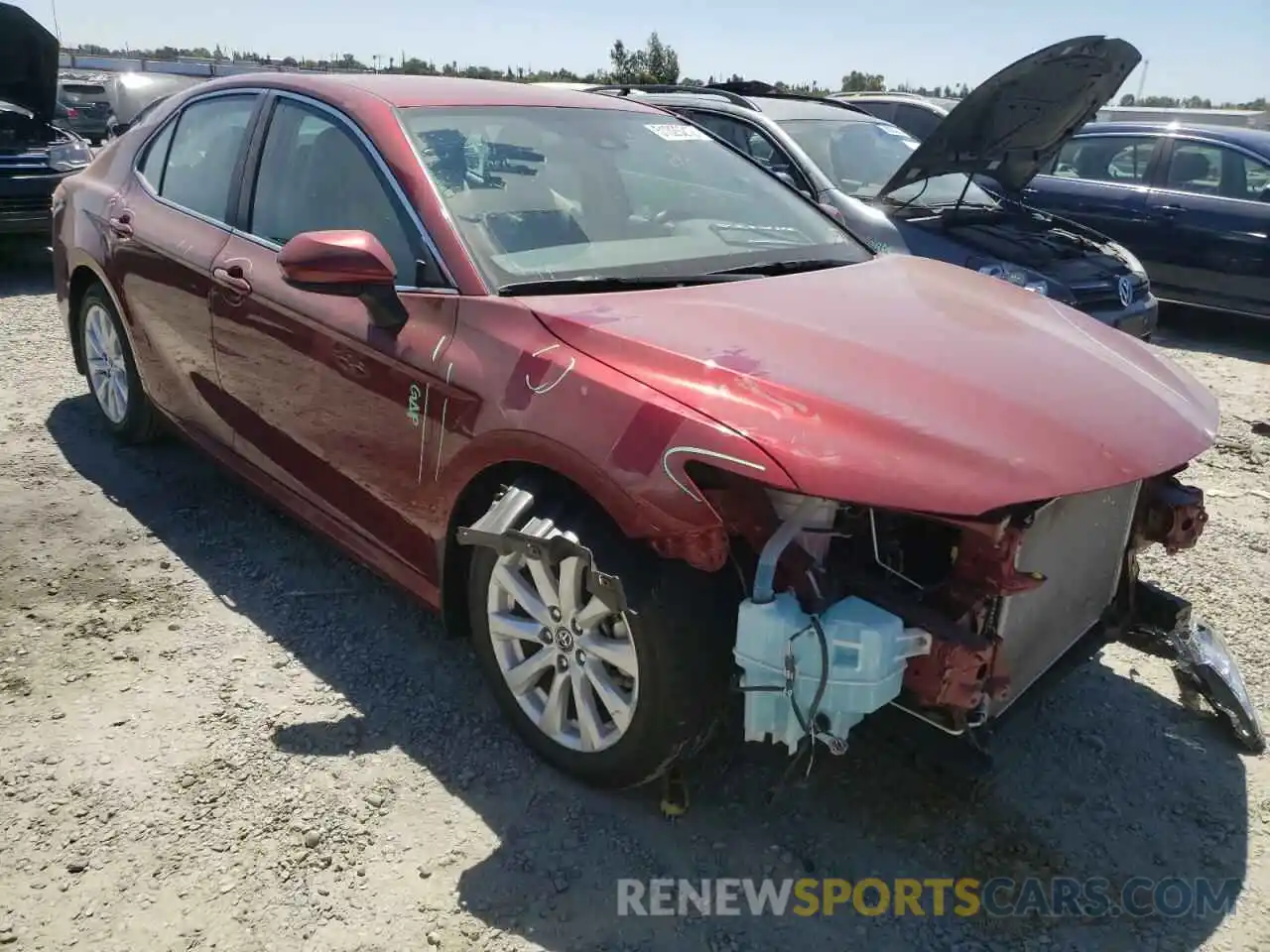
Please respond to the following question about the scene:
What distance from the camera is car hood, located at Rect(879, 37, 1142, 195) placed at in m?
5.59

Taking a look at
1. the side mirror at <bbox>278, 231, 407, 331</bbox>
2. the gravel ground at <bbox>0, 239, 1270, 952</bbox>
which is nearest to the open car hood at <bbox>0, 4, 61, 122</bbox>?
the gravel ground at <bbox>0, 239, 1270, 952</bbox>

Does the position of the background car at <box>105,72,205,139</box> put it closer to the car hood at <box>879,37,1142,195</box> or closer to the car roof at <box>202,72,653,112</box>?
the car hood at <box>879,37,1142,195</box>

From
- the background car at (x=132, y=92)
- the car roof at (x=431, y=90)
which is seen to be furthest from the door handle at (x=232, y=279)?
the background car at (x=132, y=92)

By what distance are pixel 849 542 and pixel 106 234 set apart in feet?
11.5

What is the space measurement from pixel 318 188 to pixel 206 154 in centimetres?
92

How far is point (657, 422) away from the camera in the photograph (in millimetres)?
2178

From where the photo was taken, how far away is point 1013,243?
611 cm

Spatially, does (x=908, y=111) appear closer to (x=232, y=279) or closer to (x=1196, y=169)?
(x=1196, y=169)

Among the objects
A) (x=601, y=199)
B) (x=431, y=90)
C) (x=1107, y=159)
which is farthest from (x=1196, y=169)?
(x=431, y=90)

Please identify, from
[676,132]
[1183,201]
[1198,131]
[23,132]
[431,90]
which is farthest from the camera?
[23,132]

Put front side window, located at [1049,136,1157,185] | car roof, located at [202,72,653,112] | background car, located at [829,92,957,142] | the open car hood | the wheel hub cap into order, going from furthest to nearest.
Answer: background car, located at [829,92,957,142] < front side window, located at [1049,136,1157,185] < the open car hood < car roof, located at [202,72,653,112] < the wheel hub cap

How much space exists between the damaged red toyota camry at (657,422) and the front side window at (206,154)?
0.03 m

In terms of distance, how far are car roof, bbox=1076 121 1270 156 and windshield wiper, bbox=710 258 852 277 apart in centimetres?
534

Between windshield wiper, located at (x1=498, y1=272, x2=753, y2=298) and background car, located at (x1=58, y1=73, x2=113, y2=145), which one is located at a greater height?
background car, located at (x1=58, y1=73, x2=113, y2=145)
